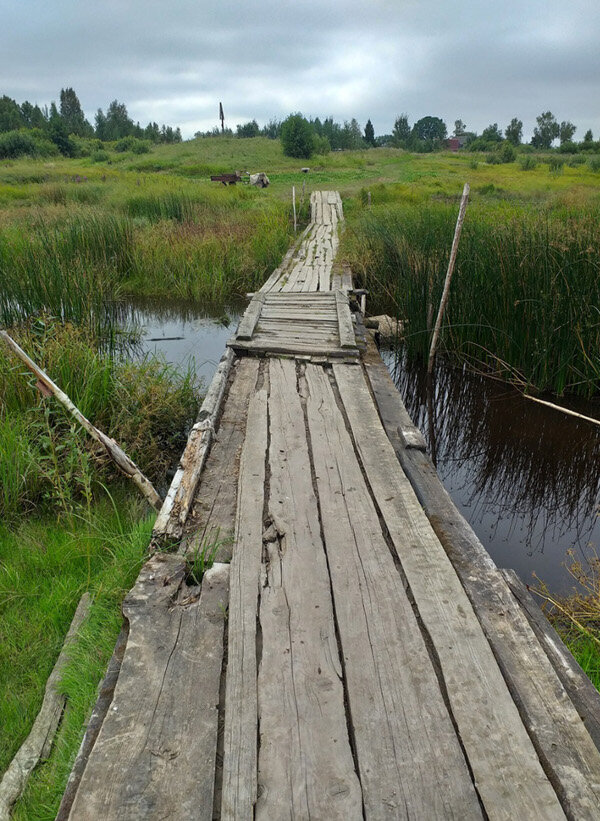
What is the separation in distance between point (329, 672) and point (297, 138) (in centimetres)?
3538

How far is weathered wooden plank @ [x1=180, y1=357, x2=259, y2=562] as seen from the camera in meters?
2.32

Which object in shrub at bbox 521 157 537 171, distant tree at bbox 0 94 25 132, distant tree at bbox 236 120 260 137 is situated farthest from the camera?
distant tree at bbox 236 120 260 137

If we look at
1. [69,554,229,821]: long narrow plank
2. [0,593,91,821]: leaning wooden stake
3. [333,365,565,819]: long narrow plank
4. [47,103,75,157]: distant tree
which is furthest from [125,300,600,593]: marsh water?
[47,103,75,157]: distant tree

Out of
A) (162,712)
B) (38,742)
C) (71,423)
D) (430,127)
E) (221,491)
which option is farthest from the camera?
(430,127)

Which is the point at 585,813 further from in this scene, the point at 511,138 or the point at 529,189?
the point at 511,138

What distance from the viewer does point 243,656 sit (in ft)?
5.61

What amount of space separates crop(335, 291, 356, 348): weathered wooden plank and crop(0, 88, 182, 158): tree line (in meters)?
35.4

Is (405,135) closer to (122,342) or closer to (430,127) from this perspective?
(430,127)

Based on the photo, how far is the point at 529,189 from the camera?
62.8 ft

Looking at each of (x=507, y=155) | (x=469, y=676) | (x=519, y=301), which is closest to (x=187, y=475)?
(x=469, y=676)

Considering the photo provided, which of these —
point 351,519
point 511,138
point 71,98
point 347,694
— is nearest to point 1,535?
point 351,519

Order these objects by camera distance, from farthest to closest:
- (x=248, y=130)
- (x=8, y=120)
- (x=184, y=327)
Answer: (x=248, y=130) < (x=8, y=120) < (x=184, y=327)

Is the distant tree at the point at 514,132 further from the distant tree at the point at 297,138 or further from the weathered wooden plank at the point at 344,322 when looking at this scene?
the weathered wooden plank at the point at 344,322

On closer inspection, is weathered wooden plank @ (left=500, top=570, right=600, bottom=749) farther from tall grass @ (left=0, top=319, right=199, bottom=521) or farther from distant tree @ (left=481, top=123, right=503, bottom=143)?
distant tree @ (left=481, top=123, right=503, bottom=143)
